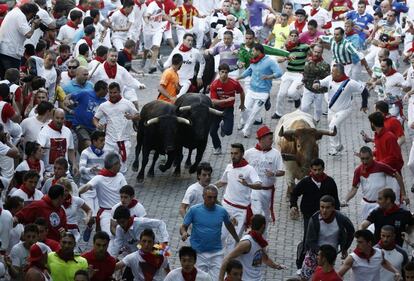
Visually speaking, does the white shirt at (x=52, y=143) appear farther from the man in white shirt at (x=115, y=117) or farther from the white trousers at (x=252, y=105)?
the white trousers at (x=252, y=105)

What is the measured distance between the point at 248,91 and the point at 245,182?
7.44 m

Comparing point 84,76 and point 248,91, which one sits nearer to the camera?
point 84,76

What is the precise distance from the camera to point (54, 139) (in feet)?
67.8

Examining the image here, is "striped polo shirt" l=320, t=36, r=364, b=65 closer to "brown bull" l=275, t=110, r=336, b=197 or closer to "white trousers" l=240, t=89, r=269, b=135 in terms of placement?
"white trousers" l=240, t=89, r=269, b=135

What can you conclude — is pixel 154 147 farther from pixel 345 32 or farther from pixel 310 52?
pixel 345 32

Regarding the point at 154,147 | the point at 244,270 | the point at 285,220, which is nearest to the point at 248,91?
the point at 154,147

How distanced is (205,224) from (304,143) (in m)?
4.57

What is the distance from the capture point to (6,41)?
82.2 feet

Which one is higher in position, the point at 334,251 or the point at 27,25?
the point at 334,251

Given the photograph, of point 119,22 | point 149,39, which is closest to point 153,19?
point 149,39

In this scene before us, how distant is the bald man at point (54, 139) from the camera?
20.6m

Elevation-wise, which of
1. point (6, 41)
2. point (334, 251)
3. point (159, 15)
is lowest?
point (159, 15)

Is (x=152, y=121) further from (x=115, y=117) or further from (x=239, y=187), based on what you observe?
(x=239, y=187)

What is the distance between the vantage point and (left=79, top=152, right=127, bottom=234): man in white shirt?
62.3ft
